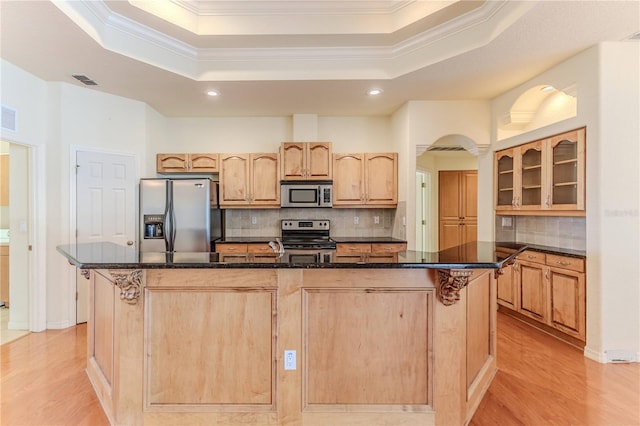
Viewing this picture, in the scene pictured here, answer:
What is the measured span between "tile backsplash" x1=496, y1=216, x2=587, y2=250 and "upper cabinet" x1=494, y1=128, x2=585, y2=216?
33cm

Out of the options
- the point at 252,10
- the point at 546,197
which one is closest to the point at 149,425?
the point at 252,10

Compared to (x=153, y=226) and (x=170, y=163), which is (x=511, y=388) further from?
(x=170, y=163)

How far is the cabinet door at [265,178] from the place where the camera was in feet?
14.4

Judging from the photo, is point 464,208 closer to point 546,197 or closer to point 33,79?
point 546,197

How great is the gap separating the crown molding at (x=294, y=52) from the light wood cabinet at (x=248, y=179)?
1.26 metres

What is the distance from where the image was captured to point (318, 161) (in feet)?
14.3

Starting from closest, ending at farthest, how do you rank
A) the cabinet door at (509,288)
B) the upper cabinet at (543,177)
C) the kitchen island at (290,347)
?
the kitchen island at (290,347) → the upper cabinet at (543,177) → the cabinet door at (509,288)

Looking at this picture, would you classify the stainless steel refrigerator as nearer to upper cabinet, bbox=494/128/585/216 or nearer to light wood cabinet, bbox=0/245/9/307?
light wood cabinet, bbox=0/245/9/307

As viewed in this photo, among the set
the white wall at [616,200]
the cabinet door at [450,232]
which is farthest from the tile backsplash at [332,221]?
the white wall at [616,200]

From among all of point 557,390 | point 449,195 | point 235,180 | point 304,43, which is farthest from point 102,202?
point 449,195

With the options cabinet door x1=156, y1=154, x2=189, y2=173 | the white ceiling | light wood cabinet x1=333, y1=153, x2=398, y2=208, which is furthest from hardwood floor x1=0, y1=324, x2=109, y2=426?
light wood cabinet x1=333, y1=153, x2=398, y2=208

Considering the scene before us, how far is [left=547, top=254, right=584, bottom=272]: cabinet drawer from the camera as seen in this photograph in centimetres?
283

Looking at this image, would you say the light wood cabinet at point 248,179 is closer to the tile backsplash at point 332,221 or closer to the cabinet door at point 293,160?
the cabinet door at point 293,160

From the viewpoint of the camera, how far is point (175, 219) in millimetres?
3934
